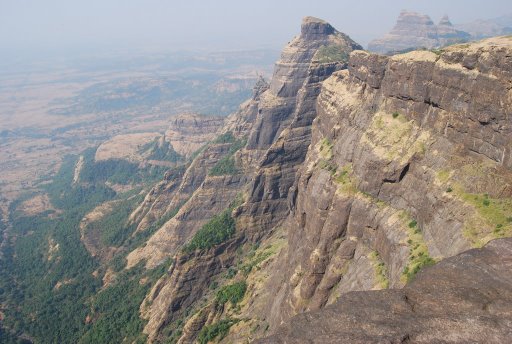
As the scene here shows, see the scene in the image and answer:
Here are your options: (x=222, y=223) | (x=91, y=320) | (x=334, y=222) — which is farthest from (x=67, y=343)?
(x=334, y=222)

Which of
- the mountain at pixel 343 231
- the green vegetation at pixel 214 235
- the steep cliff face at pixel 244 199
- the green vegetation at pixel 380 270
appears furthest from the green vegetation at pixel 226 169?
the green vegetation at pixel 380 270

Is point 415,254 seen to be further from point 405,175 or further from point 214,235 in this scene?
point 214,235

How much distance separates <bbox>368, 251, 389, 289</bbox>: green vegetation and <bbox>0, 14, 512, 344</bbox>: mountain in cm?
20

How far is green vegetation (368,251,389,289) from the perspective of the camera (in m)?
52.2

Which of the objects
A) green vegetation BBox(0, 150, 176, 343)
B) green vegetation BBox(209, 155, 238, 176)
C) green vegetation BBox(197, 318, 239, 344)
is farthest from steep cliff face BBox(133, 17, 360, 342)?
green vegetation BBox(0, 150, 176, 343)

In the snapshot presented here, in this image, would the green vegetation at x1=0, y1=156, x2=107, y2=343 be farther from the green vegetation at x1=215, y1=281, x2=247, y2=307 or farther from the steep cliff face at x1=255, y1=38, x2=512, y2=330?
the steep cliff face at x1=255, y1=38, x2=512, y2=330

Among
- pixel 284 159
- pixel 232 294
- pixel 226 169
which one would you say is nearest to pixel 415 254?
pixel 232 294

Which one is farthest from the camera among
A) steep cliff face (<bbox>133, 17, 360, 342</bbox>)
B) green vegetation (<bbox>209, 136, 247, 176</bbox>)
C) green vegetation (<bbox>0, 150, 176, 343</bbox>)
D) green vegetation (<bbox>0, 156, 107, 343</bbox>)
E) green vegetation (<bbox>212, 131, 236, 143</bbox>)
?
green vegetation (<bbox>212, 131, 236, 143</bbox>)

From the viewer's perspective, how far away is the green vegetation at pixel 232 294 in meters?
101

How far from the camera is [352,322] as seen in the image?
32000 mm

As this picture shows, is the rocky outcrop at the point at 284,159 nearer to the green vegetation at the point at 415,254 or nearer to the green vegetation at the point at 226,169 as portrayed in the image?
the green vegetation at the point at 226,169

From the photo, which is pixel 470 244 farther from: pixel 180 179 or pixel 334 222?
pixel 180 179

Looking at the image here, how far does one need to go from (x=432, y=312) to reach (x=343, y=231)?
32.7m

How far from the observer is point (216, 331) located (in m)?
91.8
